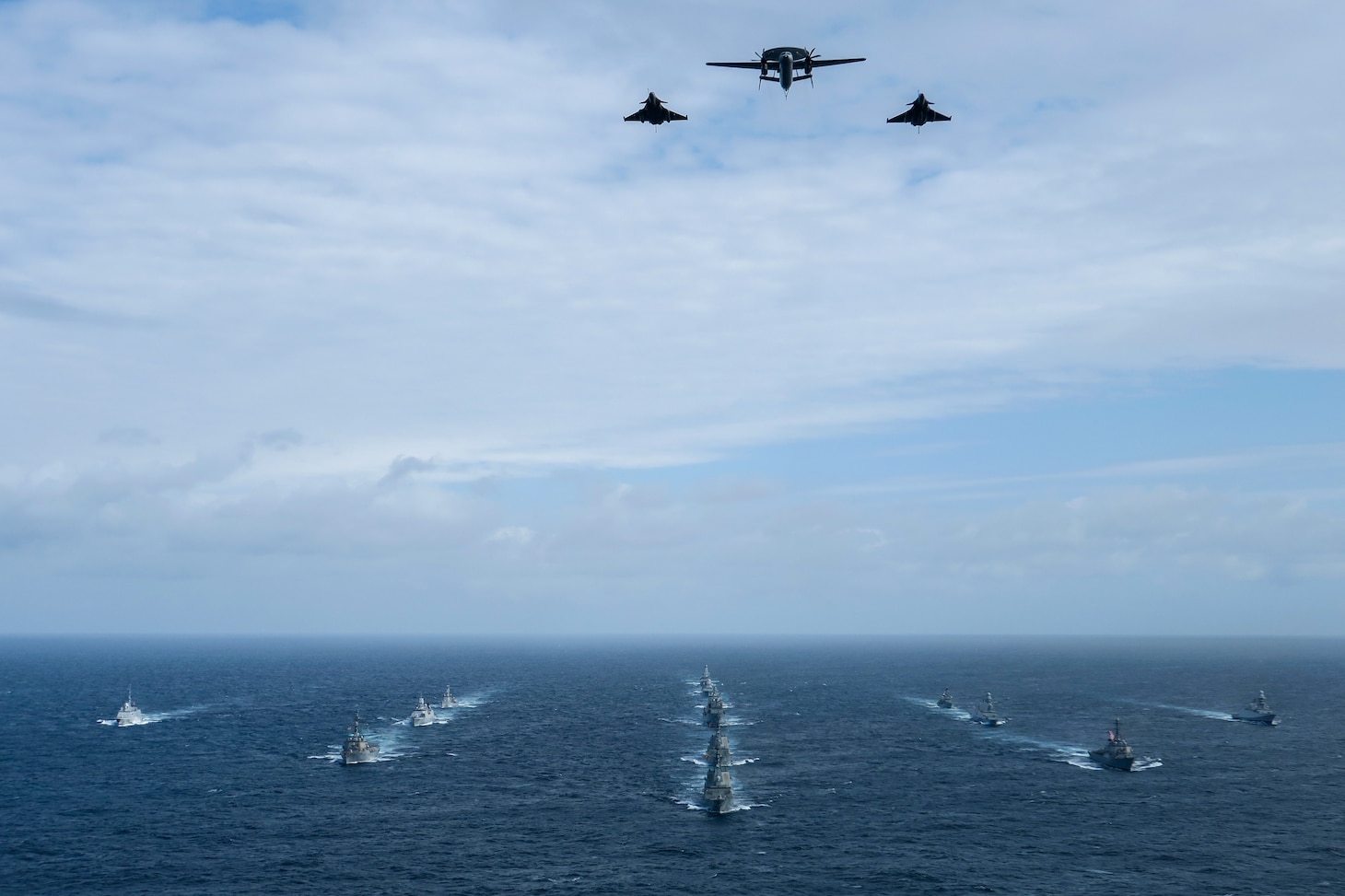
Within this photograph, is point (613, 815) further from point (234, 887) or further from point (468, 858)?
point (234, 887)

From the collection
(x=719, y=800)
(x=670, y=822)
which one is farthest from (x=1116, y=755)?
(x=670, y=822)

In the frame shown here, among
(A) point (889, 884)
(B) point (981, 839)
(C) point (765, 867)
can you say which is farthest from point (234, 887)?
(B) point (981, 839)

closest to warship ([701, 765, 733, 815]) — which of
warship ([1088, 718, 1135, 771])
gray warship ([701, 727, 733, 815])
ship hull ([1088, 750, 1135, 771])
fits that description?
gray warship ([701, 727, 733, 815])

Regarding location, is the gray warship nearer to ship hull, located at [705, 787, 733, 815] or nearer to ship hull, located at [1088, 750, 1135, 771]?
ship hull, located at [705, 787, 733, 815]

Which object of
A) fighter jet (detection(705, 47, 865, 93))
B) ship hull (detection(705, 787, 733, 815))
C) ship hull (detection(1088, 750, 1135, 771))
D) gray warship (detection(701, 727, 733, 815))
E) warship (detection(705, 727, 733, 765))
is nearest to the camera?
fighter jet (detection(705, 47, 865, 93))

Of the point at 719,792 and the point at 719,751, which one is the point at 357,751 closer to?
the point at 719,751
